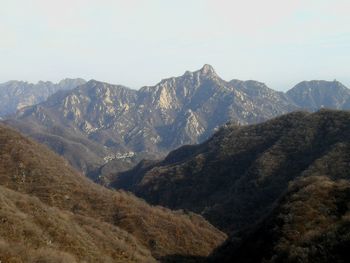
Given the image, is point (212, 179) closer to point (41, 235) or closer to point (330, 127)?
point (330, 127)

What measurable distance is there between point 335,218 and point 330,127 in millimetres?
109153

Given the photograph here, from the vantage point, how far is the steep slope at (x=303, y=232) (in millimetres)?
33406

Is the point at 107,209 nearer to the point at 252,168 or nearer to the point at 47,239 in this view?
the point at 47,239

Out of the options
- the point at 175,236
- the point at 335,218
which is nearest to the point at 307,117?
the point at 175,236

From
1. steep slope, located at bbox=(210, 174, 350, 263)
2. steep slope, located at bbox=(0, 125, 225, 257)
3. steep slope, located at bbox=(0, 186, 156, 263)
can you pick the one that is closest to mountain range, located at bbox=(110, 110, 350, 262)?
steep slope, located at bbox=(210, 174, 350, 263)

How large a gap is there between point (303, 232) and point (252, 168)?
9444cm

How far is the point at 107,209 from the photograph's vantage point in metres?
82.2

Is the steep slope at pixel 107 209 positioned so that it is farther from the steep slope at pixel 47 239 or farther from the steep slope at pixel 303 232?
the steep slope at pixel 303 232

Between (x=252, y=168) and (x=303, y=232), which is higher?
(x=303, y=232)

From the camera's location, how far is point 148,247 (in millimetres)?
70312

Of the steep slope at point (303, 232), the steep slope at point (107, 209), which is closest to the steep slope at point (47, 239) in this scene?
the steep slope at point (107, 209)

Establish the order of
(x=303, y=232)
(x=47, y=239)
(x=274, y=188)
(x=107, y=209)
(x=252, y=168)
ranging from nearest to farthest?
(x=47, y=239), (x=303, y=232), (x=107, y=209), (x=274, y=188), (x=252, y=168)

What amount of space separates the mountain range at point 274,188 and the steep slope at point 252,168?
26 centimetres

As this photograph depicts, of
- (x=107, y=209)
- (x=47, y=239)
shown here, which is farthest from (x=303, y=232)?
(x=107, y=209)
